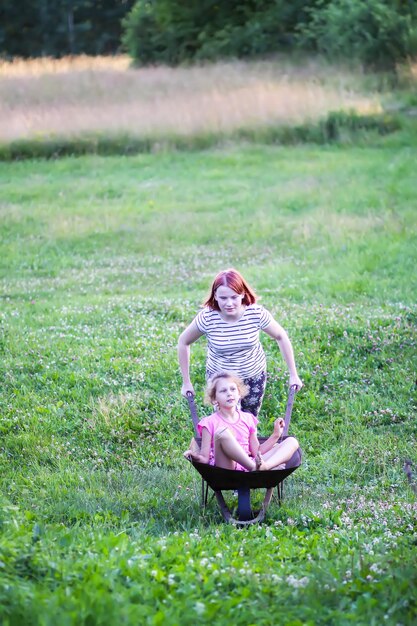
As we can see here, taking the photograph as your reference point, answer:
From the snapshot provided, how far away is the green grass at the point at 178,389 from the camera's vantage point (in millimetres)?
4348

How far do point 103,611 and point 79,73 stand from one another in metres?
29.2

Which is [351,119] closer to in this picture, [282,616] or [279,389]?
[279,389]

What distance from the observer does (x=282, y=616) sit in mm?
4090

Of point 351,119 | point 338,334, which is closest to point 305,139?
point 351,119

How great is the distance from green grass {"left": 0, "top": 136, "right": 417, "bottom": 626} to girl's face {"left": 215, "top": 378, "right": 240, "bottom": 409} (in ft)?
2.86

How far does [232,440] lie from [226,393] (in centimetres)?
37

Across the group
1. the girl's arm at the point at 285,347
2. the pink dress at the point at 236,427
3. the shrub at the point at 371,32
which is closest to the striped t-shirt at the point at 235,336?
the girl's arm at the point at 285,347

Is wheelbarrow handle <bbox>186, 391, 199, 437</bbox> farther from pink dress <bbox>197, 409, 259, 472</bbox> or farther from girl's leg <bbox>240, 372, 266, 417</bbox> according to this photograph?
girl's leg <bbox>240, 372, 266, 417</bbox>

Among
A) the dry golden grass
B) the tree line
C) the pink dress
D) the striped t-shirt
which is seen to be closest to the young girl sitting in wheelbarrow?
the pink dress

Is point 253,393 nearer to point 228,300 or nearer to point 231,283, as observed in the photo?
point 228,300

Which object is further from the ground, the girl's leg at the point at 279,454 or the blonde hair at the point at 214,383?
the blonde hair at the point at 214,383

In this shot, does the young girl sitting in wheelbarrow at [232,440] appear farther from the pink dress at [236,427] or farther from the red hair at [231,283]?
the red hair at [231,283]

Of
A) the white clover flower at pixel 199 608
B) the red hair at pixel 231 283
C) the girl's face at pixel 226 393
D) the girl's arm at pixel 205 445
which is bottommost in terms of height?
the girl's arm at pixel 205 445

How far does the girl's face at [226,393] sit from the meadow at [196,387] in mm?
860
